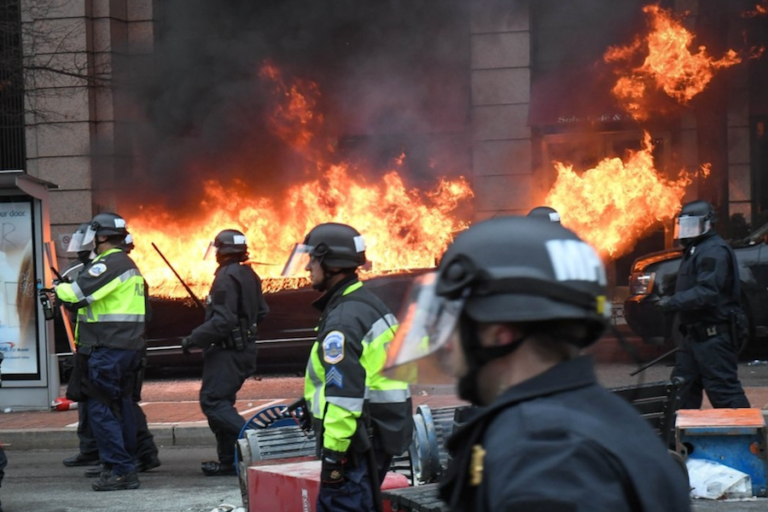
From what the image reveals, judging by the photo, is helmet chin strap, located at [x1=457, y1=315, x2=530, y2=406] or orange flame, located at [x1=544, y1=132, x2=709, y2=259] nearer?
helmet chin strap, located at [x1=457, y1=315, x2=530, y2=406]

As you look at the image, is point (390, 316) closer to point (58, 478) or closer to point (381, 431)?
point (381, 431)

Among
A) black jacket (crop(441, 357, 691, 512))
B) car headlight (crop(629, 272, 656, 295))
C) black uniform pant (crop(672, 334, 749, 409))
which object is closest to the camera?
black jacket (crop(441, 357, 691, 512))

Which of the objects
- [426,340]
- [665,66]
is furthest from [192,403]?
[426,340]

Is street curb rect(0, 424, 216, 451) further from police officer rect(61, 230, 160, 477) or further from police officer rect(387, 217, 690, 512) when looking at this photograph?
police officer rect(387, 217, 690, 512)

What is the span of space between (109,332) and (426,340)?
5.82 m

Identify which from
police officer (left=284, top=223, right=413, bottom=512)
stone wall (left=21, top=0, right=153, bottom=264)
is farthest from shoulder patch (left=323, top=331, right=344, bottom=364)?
stone wall (left=21, top=0, right=153, bottom=264)

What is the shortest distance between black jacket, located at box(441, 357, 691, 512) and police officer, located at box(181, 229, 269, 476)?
19.8ft

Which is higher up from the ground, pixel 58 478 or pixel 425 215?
pixel 425 215

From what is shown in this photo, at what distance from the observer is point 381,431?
13.7 feet

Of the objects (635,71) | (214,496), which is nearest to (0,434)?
(214,496)

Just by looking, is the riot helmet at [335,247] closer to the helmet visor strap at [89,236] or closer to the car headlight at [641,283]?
the helmet visor strap at [89,236]

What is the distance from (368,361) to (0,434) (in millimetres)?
6282

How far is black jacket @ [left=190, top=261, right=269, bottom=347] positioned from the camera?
7656 mm

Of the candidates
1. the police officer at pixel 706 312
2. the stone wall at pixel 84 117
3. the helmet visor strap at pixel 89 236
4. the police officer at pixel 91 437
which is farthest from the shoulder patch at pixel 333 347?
the stone wall at pixel 84 117
